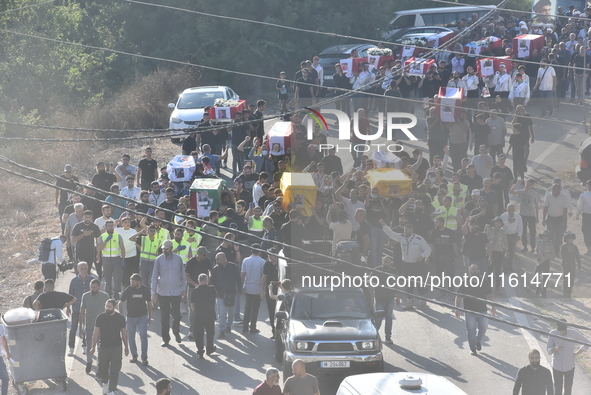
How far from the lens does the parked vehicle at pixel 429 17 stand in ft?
137

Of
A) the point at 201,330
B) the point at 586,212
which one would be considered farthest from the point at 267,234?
the point at 586,212

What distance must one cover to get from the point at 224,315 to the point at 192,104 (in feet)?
41.0

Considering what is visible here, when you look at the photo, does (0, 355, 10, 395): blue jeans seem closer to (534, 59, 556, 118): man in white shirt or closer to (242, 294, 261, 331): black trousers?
(242, 294, 261, 331): black trousers

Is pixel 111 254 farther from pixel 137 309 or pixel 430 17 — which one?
pixel 430 17

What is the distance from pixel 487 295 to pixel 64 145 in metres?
18.0

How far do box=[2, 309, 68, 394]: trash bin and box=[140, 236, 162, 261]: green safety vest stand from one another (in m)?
3.29

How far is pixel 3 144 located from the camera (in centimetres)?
3012

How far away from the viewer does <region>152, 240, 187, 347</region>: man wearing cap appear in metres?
15.4

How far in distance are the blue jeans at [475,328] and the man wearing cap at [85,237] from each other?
279 inches

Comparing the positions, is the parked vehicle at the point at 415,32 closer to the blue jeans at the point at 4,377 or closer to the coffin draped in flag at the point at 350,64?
the coffin draped in flag at the point at 350,64

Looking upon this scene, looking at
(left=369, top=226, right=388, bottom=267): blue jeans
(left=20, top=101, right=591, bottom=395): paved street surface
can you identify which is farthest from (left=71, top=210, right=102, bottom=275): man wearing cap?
(left=369, top=226, right=388, bottom=267): blue jeans

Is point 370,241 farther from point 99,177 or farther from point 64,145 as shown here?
point 64,145

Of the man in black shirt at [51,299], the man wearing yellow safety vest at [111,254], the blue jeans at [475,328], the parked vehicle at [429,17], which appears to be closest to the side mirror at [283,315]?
the blue jeans at [475,328]

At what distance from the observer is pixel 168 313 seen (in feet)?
50.5
